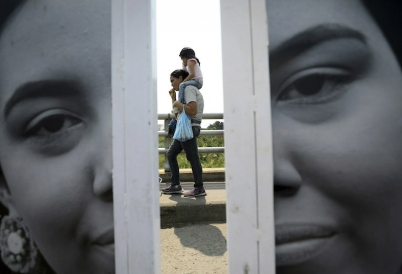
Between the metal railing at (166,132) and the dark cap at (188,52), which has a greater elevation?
the dark cap at (188,52)

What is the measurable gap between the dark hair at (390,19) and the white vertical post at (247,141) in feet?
1.51

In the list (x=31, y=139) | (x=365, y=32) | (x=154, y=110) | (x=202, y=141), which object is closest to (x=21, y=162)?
(x=31, y=139)

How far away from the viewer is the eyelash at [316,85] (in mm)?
1229

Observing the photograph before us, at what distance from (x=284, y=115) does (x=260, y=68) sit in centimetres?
21

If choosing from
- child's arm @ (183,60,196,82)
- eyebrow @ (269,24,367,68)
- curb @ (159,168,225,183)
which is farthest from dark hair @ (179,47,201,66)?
eyebrow @ (269,24,367,68)

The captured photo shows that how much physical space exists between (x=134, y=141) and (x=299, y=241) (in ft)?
2.49

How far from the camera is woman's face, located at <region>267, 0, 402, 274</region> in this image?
1.22 metres

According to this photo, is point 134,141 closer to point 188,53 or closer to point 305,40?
point 305,40

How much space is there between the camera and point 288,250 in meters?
1.23

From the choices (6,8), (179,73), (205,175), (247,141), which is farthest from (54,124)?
(205,175)

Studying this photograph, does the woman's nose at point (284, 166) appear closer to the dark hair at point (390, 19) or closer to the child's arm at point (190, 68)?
the dark hair at point (390, 19)

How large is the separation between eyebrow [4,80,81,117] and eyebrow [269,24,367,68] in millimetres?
809

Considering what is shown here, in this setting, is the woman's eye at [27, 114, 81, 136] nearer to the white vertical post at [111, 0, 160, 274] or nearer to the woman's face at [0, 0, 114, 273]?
the woman's face at [0, 0, 114, 273]

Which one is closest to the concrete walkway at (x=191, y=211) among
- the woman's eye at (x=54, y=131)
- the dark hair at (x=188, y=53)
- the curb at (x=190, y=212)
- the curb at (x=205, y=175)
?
the curb at (x=190, y=212)
